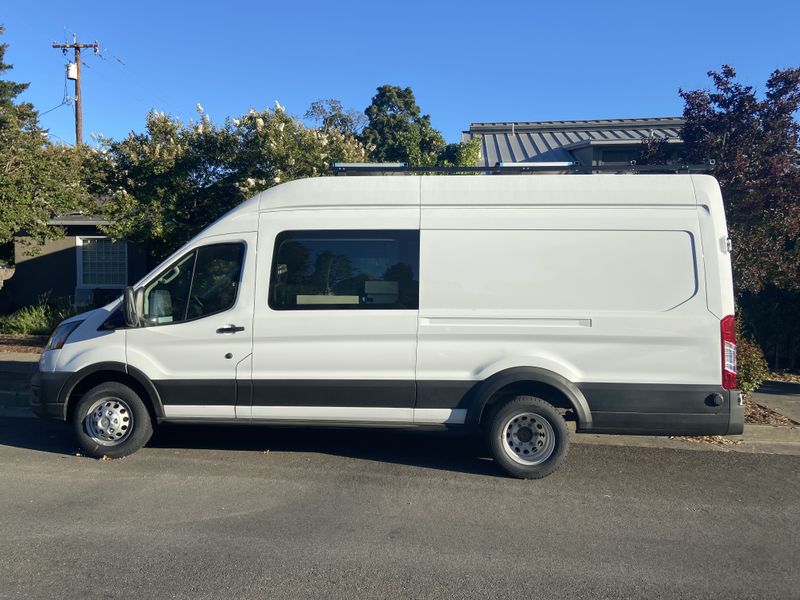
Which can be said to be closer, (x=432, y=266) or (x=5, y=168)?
(x=432, y=266)

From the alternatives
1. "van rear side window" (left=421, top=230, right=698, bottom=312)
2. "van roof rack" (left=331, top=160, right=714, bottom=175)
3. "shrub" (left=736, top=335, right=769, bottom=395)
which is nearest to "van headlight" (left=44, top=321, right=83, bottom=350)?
"van roof rack" (left=331, top=160, right=714, bottom=175)

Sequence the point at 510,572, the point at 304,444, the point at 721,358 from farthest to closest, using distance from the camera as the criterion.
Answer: the point at 304,444 → the point at 721,358 → the point at 510,572

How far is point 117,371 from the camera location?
6.04 metres

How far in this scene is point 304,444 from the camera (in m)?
6.77

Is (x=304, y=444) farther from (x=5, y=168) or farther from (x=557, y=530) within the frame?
(x=5, y=168)

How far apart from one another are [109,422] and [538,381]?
3.97 meters

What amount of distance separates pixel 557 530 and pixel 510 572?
81 centimetres

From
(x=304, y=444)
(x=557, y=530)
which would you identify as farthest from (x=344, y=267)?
(x=557, y=530)

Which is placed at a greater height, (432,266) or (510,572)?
(432,266)

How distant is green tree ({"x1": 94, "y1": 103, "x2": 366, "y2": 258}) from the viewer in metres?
10.4

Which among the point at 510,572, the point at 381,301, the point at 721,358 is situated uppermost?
the point at 381,301

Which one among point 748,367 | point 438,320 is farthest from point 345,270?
point 748,367

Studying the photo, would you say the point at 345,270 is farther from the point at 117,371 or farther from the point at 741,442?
the point at 741,442

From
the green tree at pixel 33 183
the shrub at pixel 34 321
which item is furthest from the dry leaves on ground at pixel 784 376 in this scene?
the shrub at pixel 34 321
